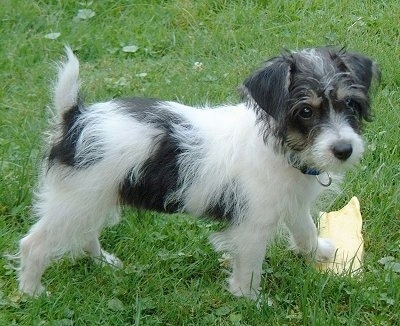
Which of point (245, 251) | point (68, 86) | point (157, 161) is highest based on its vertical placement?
point (68, 86)

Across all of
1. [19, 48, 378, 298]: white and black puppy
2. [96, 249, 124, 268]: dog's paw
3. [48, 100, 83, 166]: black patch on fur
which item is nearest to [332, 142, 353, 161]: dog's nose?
[19, 48, 378, 298]: white and black puppy

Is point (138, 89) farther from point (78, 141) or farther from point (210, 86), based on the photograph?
point (78, 141)

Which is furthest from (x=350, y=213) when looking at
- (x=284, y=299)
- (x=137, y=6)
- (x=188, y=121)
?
(x=137, y=6)

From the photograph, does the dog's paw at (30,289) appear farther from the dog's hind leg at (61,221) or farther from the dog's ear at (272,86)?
the dog's ear at (272,86)

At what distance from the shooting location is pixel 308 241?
4.39m

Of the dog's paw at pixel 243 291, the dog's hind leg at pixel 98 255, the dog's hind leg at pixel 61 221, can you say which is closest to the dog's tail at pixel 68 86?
the dog's hind leg at pixel 61 221

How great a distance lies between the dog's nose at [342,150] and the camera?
3508 mm

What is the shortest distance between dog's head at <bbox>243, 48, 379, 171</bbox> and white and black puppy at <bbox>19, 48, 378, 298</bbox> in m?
0.01

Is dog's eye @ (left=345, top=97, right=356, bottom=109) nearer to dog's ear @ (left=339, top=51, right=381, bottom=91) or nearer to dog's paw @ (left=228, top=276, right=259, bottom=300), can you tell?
dog's ear @ (left=339, top=51, right=381, bottom=91)

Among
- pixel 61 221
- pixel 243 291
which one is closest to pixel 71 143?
pixel 61 221

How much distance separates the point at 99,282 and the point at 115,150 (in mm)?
872

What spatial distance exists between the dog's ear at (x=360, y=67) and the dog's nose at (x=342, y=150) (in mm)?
346

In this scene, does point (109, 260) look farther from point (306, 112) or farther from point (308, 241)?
point (306, 112)

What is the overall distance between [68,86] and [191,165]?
720 millimetres
